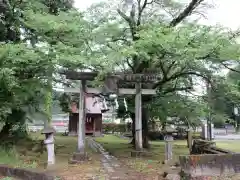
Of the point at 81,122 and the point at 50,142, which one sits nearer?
the point at 50,142

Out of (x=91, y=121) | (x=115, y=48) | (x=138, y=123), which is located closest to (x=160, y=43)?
(x=115, y=48)

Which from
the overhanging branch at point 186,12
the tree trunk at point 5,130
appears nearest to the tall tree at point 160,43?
the overhanging branch at point 186,12

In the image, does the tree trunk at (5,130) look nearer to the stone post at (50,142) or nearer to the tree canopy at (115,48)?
the tree canopy at (115,48)

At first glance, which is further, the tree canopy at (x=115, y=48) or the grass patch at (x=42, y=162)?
the tree canopy at (x=115, y=48)

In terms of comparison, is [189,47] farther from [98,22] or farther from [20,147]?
[20,147]

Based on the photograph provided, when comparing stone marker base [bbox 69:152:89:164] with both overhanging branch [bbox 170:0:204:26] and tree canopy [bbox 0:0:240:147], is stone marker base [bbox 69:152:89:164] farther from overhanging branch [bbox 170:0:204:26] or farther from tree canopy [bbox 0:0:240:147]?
overhanging branch [bbox 170:0:204:26]

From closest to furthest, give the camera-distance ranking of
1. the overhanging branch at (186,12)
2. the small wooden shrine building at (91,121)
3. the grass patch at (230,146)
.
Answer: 1. the overhanging branch at (186,12)
2. the grass patch at (230,146)
3. the small wooden shrine building at (91,121)

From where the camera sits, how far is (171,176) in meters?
8.20

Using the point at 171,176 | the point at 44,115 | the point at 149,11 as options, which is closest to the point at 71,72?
the point at 44,115

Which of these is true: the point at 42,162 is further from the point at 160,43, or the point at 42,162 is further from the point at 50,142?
the point at 160,43

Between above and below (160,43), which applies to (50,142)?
below

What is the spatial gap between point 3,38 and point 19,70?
4.11m

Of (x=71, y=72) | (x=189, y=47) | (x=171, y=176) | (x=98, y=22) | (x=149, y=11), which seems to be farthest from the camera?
(x=149, y=11)

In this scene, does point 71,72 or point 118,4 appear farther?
point 118,4
